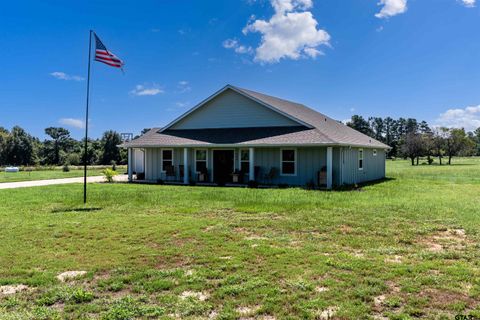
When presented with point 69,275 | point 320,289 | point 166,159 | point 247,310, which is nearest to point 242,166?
point 166,159

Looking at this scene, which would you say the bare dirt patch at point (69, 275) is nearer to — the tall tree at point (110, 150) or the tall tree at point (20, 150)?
the tall tree at point (110, 150)

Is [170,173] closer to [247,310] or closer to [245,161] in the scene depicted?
[245,161]

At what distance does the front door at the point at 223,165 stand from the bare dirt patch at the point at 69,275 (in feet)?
49.5

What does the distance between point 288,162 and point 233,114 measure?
186 inches

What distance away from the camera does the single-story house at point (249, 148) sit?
58.6 feet

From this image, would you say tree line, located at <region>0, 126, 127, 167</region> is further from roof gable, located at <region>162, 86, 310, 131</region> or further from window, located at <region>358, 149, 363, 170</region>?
window, located at <region>358, 149, 363, 170</region>

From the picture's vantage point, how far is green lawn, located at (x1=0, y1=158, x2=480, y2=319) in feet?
12.5

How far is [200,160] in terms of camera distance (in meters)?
20.7

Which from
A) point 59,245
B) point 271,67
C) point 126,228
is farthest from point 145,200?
point 271,67

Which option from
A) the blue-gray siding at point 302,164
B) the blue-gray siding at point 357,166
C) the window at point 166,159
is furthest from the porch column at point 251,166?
the window at point 166,159

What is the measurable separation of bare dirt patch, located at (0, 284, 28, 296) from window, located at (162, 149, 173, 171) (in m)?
17.0

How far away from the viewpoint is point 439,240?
6730 millimetres

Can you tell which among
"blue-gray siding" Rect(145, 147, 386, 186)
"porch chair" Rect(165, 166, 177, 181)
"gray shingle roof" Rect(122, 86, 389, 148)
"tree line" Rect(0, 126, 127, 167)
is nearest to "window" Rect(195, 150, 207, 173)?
"blue-gray siding" Rect(145, 147, 386, 186)

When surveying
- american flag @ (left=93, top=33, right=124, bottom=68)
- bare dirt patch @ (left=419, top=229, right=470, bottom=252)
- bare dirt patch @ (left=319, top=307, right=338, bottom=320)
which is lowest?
bare dirt patch @ (left=319, top=307, right=338, bottom=320)
